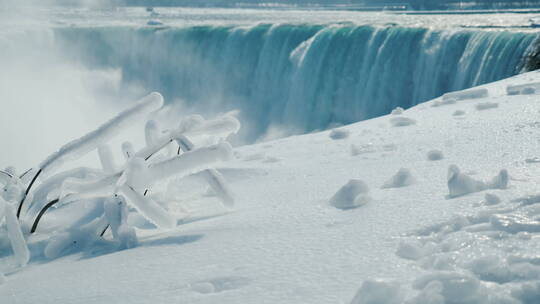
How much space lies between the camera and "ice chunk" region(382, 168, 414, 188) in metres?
2.26

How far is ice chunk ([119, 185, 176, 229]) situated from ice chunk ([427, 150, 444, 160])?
1180 mm

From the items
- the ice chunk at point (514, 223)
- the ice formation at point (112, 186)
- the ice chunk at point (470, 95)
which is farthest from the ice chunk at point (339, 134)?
the ice chunk at point (514, 223)

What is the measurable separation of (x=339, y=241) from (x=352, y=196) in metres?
0.37

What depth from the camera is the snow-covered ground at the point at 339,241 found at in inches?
55.8

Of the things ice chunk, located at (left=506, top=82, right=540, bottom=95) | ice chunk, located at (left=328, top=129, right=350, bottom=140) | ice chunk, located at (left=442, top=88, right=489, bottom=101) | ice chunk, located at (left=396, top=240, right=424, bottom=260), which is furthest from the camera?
ice chunk, located at (left=442, top=88, right=489, bottom=101)

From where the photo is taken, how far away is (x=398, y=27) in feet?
42.0

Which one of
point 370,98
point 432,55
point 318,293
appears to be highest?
point 318,293

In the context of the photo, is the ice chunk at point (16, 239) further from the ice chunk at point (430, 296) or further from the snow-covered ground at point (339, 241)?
the ice chunk at point (430, 296)

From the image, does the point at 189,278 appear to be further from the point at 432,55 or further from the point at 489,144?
the point at 432,55

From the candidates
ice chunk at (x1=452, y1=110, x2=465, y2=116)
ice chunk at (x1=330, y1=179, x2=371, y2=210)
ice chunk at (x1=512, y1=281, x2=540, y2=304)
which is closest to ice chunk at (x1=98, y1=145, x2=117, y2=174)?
ice chunk at (x1=330, y1=179, x2=371, y2=210)

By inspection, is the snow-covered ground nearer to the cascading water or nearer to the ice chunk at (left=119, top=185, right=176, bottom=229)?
the ice chunk at (left=119, top=185, right=176, bottom=229)

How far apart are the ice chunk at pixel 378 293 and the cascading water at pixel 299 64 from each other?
9.28 m

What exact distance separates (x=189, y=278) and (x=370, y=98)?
37.5 feet

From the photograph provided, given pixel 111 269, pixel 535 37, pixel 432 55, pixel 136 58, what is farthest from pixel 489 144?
pixel 136 58
